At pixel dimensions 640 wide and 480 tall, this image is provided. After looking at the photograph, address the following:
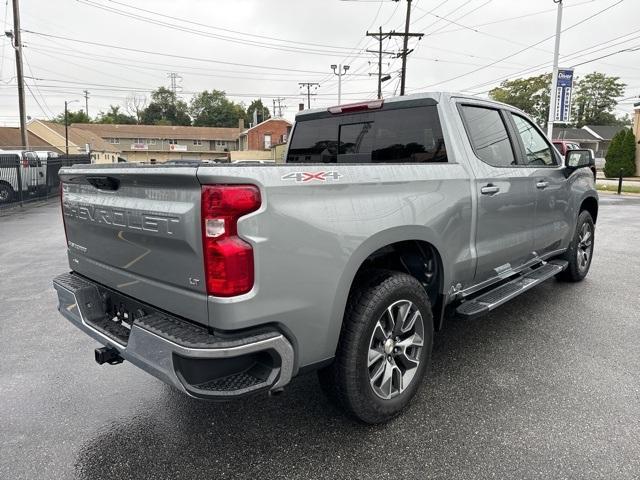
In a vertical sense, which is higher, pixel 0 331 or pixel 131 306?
Answer: pixel 131 306

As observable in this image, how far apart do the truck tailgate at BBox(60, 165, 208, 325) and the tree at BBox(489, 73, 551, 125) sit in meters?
76.9

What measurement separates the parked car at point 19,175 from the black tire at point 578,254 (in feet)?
50.8

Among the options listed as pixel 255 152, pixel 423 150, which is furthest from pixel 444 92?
pixel 255 152

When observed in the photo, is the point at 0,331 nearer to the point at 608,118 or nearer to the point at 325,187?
the point at 325,187

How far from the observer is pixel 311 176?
2.25m

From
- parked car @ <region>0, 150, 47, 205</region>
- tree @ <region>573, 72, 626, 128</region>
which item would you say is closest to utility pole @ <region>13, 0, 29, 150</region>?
parked car @ <region>0, 150, 47, 205</region>

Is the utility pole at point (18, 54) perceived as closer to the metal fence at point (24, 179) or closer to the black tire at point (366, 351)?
the metal fence at point (24, 179)

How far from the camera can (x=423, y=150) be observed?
11.5 feet

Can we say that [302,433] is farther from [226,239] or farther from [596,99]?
[596,99]

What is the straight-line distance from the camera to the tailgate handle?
2.48 meters

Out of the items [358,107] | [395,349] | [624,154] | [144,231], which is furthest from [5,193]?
[624,154]

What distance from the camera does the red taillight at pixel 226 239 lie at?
1985 millimetres

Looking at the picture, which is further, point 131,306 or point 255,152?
point 255,152

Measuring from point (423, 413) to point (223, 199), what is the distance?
73.8 inches
